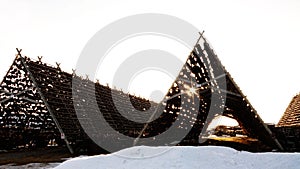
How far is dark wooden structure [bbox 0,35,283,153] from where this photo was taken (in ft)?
38.6

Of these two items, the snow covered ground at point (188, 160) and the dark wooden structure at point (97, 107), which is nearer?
the snow covered ground at point (188, 160)

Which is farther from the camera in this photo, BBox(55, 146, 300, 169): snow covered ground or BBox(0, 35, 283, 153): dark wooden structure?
BBox(0, 35, 283, 153): dark wooden structure

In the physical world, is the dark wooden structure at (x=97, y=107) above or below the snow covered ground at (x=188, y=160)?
above

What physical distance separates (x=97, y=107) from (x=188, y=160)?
11516 mm

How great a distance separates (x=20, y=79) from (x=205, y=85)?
9614 millimetres

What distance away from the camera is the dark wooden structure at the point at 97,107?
463 inches

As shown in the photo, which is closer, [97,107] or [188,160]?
[188,160]

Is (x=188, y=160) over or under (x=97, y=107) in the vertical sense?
under

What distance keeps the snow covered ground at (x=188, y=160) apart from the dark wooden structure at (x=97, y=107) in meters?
4.60

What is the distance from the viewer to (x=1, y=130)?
584 inches

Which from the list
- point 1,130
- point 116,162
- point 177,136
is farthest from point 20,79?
point 116,162

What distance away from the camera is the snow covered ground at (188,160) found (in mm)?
6188

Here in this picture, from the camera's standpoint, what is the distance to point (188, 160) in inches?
258

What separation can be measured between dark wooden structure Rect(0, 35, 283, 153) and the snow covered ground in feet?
15.1
